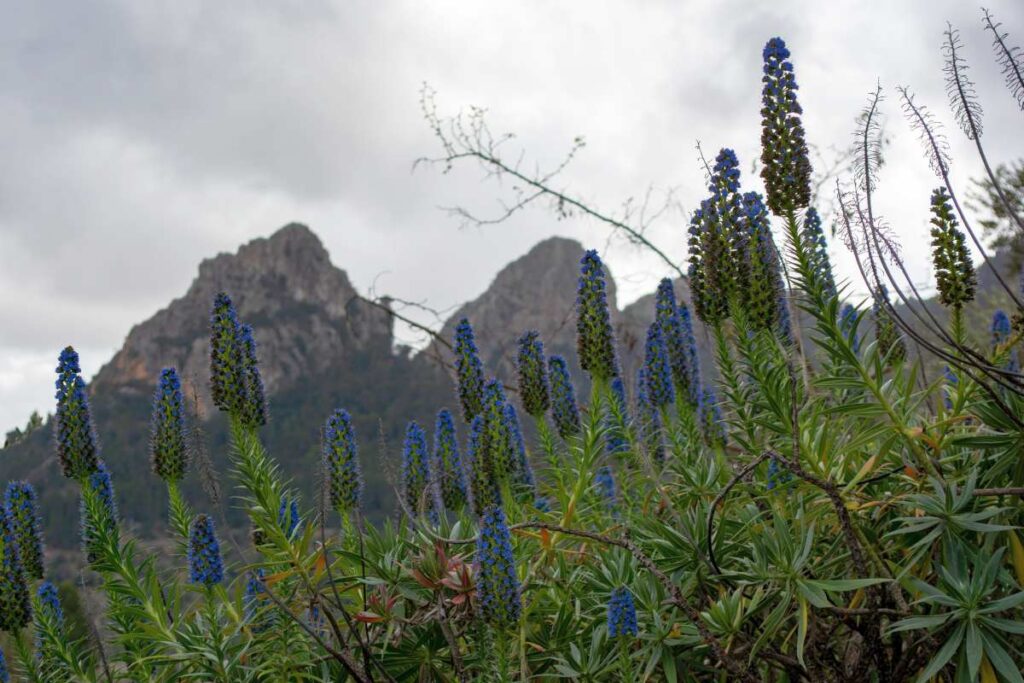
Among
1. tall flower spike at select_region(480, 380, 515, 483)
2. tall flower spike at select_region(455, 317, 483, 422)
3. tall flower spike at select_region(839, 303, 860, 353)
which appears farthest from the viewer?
tall flower spike at select_region(455, 317, 483, 422)

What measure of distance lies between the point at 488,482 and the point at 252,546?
1.07 metres

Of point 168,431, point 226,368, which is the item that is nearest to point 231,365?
point 226,368

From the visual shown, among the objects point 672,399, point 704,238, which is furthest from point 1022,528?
point 672,399

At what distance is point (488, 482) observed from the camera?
3938 millimetres

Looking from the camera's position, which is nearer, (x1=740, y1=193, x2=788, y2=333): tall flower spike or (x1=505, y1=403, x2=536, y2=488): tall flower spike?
(x1=740, y1=193, x2=788, y2=333): tall flower spike

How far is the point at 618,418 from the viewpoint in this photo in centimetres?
431

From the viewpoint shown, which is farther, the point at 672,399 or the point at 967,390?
the point at 672,399

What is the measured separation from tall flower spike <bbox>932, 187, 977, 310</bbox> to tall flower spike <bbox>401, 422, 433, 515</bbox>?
268 cm

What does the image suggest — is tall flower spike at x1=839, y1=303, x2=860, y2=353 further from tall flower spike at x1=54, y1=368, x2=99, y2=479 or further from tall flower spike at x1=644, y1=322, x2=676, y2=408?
tall flower spike at x1=54, y1=368, x2=99, y2=479

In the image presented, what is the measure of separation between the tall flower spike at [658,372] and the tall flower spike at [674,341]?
1.3 inches

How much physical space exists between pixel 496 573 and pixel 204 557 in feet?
6.19

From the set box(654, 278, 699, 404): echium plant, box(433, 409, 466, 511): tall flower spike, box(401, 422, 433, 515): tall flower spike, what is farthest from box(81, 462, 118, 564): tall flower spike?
box(654, 278, 699, 404): echium plant

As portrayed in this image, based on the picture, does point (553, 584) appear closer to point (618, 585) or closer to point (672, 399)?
point (618, 585)

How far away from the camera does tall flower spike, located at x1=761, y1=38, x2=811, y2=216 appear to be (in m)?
2.98
